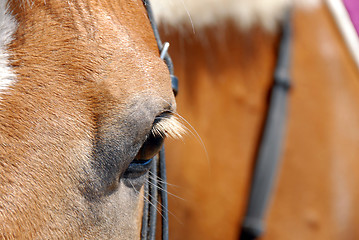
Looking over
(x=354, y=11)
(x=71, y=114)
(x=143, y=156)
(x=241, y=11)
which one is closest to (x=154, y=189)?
(x=143, y=156)

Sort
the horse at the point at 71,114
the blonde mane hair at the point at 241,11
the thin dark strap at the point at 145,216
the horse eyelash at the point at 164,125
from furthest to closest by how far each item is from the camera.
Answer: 1. the blonde mane hair at the point at 241,11
2. the thin dark strap at the point at 145,216
3. the horse eyelash at the point at 164,125
4. the horse at the point at 71,114

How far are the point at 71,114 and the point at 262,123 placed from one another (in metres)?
0.63

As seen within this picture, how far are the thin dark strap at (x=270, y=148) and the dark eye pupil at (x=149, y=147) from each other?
0.47 meters

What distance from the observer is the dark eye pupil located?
2.05 ft

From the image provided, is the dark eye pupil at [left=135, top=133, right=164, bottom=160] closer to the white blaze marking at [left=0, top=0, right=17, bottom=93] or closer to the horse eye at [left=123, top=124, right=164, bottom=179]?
the horse eye at [left=123, top=124, right=164, bottom=179]

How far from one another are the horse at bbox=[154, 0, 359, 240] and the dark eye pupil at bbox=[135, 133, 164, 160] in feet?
1.17

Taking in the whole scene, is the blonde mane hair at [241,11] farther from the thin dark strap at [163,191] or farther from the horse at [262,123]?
the thin dark strap at [163,191]

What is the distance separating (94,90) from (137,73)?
0.25 ft

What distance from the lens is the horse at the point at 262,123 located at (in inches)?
39.8

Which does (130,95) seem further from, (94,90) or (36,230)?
(36,230)

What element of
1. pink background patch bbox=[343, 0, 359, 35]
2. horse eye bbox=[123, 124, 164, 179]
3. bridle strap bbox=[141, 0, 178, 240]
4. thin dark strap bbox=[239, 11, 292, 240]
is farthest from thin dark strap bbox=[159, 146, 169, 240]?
pink background patch bbox=[343, 0, 359, 35]

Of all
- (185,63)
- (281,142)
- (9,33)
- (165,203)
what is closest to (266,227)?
(281,142)

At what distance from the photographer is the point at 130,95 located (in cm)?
57

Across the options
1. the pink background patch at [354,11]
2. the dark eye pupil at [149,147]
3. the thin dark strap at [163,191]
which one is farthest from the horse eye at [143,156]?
the pink background patch at [354,11]
